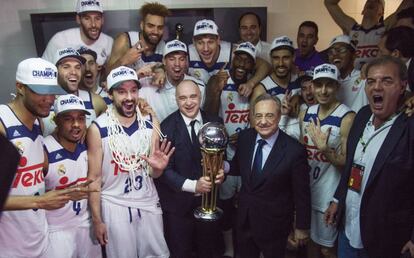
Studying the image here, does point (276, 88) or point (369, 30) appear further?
point (369, 30)

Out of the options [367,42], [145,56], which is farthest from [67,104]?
[367,42]

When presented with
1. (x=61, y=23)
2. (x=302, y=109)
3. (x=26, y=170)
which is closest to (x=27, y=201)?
(x=26, y=170)

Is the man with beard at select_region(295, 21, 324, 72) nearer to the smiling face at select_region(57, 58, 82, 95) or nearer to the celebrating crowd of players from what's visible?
the celebrating crowd of players

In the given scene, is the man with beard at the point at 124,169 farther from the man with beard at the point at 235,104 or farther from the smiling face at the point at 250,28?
the smiling face at the point at 250,28

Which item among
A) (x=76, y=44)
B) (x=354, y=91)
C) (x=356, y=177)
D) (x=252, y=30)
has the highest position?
(x=252, y=30)

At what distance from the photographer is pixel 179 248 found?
11.1 feet

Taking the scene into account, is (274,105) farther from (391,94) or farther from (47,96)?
(47,96)

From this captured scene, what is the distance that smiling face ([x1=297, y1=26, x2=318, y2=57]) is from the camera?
4.62 m

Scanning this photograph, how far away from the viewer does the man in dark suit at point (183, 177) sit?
321 cm

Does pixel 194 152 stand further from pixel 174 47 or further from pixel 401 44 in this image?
pixel 401 44

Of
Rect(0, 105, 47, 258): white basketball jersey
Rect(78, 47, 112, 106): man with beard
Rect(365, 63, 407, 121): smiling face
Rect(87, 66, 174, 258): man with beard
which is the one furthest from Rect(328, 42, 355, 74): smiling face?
Rect(0, 105, 47, 258): white basketball jersey

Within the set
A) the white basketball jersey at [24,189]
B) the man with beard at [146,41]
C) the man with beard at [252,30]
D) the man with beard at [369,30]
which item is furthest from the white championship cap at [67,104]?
the man with beard at [369,30]

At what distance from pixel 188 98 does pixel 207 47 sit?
1.07 m

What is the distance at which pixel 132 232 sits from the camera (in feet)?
10.3
